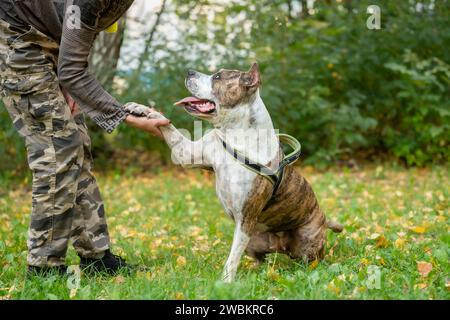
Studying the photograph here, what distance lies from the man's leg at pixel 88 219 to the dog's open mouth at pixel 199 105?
2.73 ft

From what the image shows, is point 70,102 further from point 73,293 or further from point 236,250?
point 236,250

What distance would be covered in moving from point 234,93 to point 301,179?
2.66 feet

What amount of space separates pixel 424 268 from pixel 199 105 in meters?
1.67

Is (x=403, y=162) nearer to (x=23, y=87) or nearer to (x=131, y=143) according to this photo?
(x=131, y=143)

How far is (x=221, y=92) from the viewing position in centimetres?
336

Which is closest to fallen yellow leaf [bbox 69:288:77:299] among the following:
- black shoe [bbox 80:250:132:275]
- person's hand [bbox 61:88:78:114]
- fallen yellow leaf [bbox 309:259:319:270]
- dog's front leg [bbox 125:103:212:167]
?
black shoe [bbox 80:250:132:275]

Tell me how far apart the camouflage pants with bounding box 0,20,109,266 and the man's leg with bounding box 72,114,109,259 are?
24 centimetres

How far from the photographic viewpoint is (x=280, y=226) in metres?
3.76

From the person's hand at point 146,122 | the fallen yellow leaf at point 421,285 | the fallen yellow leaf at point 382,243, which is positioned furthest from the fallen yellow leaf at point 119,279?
the fallen yellow leaf at point 382,243

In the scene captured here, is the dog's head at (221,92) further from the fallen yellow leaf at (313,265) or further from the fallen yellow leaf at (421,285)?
the fallen yellow leaf at (421,285)

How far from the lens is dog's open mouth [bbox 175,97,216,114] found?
3361mm

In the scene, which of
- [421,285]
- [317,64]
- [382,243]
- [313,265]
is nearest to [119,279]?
[313,265]

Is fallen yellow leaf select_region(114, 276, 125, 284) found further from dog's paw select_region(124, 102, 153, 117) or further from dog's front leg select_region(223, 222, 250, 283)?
dog's paw select_region(124, 102, 153, 117)
